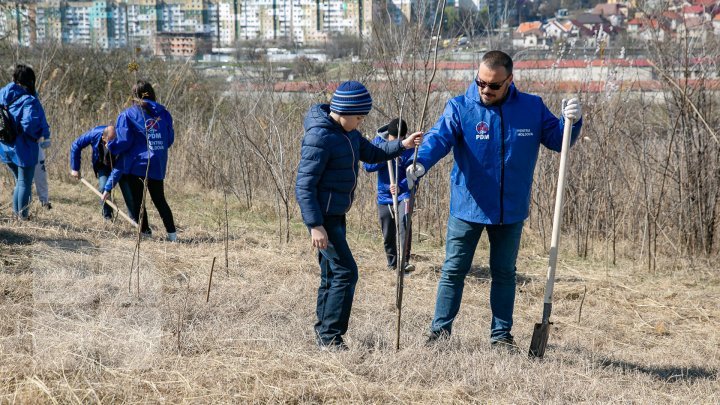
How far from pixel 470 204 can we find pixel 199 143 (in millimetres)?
7607

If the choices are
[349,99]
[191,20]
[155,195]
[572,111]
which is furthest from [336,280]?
[191,20]

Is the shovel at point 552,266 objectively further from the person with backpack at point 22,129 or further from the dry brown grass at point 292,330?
the person with backpack at point 22,129

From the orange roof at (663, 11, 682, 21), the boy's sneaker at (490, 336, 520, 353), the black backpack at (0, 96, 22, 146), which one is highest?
the orange roof at (663, 11, 682, 21)

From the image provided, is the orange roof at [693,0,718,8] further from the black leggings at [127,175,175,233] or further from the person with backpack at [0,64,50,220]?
the person with backpack at [0,64,50,220]

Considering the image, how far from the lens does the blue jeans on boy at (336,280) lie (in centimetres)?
399

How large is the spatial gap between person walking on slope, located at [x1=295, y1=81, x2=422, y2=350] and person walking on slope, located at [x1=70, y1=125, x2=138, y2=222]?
3549mm

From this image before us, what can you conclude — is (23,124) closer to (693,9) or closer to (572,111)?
(572,111)

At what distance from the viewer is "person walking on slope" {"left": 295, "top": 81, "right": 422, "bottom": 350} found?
12.7 ft

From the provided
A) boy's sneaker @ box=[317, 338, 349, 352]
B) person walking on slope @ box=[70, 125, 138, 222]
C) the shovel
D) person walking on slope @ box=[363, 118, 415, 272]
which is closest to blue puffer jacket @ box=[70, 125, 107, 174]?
person walking on slope @ box=[70, 125, 138, 222]

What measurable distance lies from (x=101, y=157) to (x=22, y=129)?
2.35ft

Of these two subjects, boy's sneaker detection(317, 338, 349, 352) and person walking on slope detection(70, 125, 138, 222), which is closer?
boy's sneaker detection(317, 338, 349, 352)

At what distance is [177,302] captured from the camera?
4.93 meters

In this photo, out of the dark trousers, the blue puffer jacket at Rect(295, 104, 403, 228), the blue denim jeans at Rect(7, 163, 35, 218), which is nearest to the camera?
the blue puffer jacket at Rect(295, 104, 403, 228)

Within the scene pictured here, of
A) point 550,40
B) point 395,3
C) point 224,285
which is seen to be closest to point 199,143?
point 395,3
